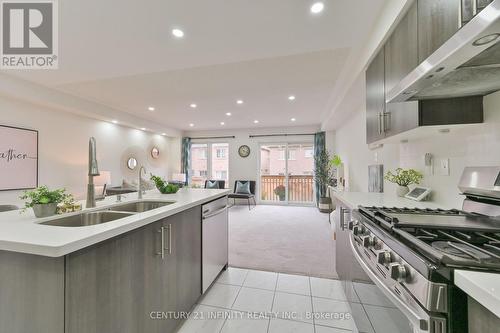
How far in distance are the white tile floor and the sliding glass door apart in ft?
14.8

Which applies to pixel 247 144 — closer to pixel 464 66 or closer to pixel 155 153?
pixel 155 153

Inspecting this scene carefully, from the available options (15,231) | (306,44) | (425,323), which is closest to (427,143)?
(306,44)

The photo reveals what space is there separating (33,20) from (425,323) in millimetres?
3436

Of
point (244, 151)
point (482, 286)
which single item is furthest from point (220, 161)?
point (482, 286)

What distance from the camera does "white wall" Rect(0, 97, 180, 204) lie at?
11.4 ft

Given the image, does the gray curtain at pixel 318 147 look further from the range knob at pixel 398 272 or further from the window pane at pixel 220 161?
the range knob at pixel 398 272

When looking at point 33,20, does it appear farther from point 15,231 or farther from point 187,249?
point 187,249

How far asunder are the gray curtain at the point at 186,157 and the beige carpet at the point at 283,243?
9.39ft

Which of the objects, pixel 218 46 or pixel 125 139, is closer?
pixel 218 46

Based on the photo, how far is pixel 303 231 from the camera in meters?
3.93

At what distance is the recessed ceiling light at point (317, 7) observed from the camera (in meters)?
1.72

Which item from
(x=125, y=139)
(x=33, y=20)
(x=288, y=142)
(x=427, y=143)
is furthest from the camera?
(x=288, y=142)

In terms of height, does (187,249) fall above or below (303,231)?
above

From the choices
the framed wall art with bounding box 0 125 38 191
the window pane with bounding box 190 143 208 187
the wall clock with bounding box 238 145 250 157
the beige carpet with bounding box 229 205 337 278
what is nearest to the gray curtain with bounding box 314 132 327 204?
the beige carpet with bounding box 229 205 337 278
